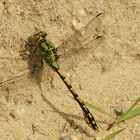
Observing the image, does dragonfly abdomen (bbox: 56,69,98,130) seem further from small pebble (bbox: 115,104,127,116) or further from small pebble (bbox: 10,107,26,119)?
small pebble (bbox: 10,107,26,119)

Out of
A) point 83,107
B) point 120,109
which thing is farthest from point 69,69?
point 120,109

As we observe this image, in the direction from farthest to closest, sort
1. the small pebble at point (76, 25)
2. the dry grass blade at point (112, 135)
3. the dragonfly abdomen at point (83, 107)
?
the small pebble at point (76, 25) < the dragonfly abdomen at point (83, 107) < the dry grass blade at point (112, 135)

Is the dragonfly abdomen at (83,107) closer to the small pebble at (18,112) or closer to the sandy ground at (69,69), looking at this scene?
the sandy ground at (69,69)

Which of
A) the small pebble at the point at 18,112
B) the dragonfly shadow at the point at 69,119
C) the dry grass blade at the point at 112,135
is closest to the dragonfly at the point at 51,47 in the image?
the dragonfly shadow at the point at 69,119

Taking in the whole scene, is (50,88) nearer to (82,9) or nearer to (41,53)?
(41,53)

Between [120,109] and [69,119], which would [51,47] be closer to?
[69,119]

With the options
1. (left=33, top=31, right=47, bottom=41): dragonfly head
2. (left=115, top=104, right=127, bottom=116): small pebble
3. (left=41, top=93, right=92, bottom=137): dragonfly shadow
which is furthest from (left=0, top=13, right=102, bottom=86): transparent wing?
(left=115, top=104, right=127, bottom=116): small pebble
